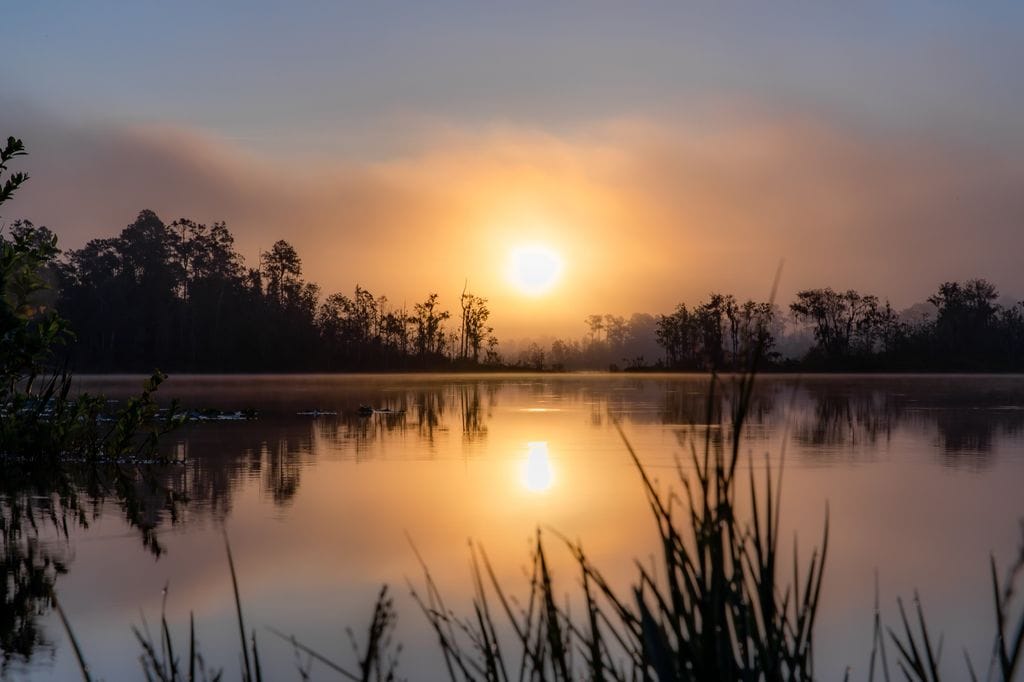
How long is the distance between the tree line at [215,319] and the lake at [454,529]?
177 feet

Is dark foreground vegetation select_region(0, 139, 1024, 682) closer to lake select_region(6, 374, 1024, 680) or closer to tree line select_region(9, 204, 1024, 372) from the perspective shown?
lake select_region(6, 374, 1024, 680)

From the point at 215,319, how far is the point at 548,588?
71.3 metres

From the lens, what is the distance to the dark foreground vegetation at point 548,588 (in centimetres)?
189

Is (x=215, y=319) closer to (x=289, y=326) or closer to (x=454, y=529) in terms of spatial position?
(x=289, y=326)

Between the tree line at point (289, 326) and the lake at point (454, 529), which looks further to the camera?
the tree line at point (289, 326)

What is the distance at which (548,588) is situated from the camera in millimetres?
2113

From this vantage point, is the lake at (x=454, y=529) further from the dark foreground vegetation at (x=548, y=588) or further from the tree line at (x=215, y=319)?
the tree line at (x=215, y=319)

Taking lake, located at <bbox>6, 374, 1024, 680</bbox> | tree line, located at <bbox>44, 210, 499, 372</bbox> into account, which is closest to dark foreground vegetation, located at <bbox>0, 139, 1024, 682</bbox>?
lake, located at <bbox>6, 374, 1024, 680</bbox>

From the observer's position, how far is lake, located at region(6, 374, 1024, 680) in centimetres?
489

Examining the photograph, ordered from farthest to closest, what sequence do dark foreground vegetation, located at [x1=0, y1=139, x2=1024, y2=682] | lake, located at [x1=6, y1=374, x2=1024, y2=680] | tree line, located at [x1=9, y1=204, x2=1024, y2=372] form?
tree line, located at [x1=9, y1=204, x2=1024, y2=372] → lake, located at [x1=6, y1=374, x2=1024, y2=680] → dark foreground vegetation, located at [x1=0, y1=139, x2=1024, y2=682]

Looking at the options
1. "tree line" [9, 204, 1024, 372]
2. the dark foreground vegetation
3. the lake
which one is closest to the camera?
the dark foreground vegetation

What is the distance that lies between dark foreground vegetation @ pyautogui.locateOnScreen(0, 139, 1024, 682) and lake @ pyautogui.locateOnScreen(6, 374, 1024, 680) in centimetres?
13

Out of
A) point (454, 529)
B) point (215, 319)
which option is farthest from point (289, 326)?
point (454, 529)

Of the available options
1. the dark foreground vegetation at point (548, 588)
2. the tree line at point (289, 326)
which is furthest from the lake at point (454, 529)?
the tree line at point (289, 326)
